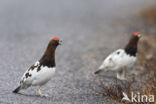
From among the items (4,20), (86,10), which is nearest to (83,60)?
(4,20)

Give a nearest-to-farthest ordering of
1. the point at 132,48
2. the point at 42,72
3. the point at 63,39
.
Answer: the point at 42,72 → the point at 132,48 → the point at 63,39

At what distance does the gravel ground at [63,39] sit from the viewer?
7266mm

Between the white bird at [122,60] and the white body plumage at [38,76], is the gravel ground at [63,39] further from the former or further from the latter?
the white bird at [122,60]

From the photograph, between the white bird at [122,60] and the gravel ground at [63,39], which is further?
the white bird at [122,60]

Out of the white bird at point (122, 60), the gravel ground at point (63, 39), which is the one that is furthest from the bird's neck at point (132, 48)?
the gravel ground at point (63, 39)

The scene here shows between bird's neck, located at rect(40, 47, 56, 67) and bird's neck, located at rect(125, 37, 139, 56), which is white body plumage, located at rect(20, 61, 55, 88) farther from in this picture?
bird's neck, located at rect(125, 37, 139, 56)

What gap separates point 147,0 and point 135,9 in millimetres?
3574

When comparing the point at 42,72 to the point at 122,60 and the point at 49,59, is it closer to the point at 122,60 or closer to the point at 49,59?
the point at 49,59

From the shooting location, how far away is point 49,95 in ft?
22.9

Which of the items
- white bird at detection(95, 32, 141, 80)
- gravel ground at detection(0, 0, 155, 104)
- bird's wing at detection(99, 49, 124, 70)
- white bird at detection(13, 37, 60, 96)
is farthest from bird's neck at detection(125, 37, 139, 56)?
white bird at detection(13, 37, 60, 96)

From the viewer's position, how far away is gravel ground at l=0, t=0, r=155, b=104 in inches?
286

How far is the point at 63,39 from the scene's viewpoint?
12.7 metres

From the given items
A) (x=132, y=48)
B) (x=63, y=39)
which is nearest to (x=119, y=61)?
(x=132, y=48)

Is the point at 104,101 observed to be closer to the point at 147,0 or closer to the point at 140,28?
the point at 140,28
